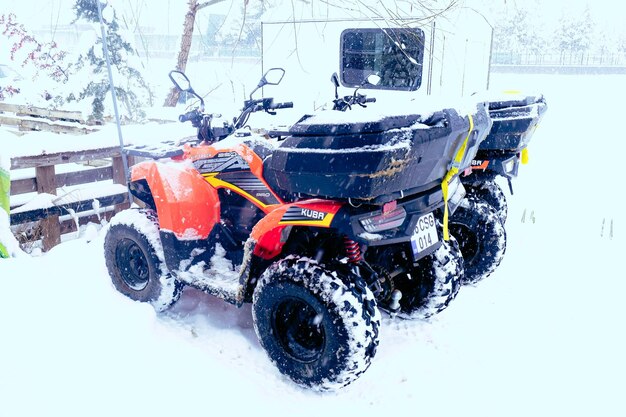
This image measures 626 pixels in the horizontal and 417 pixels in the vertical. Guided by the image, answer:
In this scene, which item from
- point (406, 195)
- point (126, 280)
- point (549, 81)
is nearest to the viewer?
point (406, 195)

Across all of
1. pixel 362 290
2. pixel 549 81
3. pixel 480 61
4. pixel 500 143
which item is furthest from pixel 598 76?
pixel 362 290

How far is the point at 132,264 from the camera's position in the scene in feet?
12.8

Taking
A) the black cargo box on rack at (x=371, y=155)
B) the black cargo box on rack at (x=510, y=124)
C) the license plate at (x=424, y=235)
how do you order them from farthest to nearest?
the black cargo box on rack at (x=510, y=124) < the license plate at (x=424, y=235) < the black cargo box on rack at (x=371, y=155)

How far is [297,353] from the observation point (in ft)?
9.63

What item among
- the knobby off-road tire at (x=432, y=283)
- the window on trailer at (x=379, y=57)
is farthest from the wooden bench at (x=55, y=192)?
the window on trailer at (x=379, y=57)

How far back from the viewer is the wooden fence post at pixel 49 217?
6.56m

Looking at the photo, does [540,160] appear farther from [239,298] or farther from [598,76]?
[598,76]

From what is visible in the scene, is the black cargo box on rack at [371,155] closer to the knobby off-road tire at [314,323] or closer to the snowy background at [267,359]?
the knobby off-road tire at [314,323]

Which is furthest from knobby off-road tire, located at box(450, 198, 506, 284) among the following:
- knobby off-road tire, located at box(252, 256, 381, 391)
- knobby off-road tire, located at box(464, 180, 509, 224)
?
knobby off-road tire, located at box(252, 256, 381, 391)

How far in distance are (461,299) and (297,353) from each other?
171 centimetres

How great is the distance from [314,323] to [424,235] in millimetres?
780

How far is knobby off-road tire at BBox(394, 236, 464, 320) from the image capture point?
3.40 meters

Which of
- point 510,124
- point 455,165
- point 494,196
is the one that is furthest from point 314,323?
point 494,196

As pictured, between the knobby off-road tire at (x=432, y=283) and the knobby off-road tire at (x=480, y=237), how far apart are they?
0.63 meters
